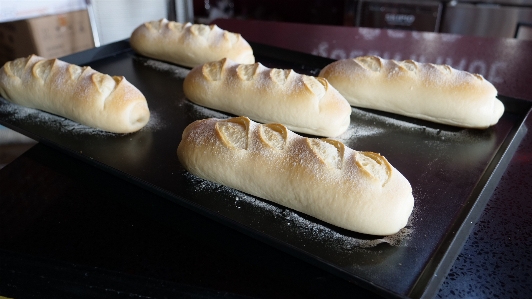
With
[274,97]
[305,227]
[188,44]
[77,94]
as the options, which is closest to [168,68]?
[188,44]

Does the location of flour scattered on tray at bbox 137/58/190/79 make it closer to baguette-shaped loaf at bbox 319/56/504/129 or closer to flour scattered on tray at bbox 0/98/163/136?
flour scattered on tray at bbox 0/98/163/136

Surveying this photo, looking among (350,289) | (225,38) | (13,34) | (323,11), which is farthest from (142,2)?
(350,289)

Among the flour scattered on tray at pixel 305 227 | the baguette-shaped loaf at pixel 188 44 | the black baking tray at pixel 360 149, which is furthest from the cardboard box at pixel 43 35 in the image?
the flour scattered on tray at pixel 305 227

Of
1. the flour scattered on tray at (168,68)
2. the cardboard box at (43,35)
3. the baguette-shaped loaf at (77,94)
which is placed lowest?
the cardboard box at (43,35)

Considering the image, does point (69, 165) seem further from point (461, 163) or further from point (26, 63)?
point (461, 163)

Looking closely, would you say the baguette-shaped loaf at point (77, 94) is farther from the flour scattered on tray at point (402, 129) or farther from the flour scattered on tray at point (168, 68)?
the flour scattered on tray at point (402, 129)

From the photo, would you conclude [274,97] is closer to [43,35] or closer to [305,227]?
[305,227]

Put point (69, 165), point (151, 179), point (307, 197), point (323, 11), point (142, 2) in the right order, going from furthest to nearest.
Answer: point (323, 11), point (142, 2), point (69, 165), point (151, 179), point (307, 197)

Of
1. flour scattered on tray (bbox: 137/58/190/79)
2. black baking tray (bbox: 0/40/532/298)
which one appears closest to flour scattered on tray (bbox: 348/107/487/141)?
black baking tray (bbox: 0/40/532/298)
